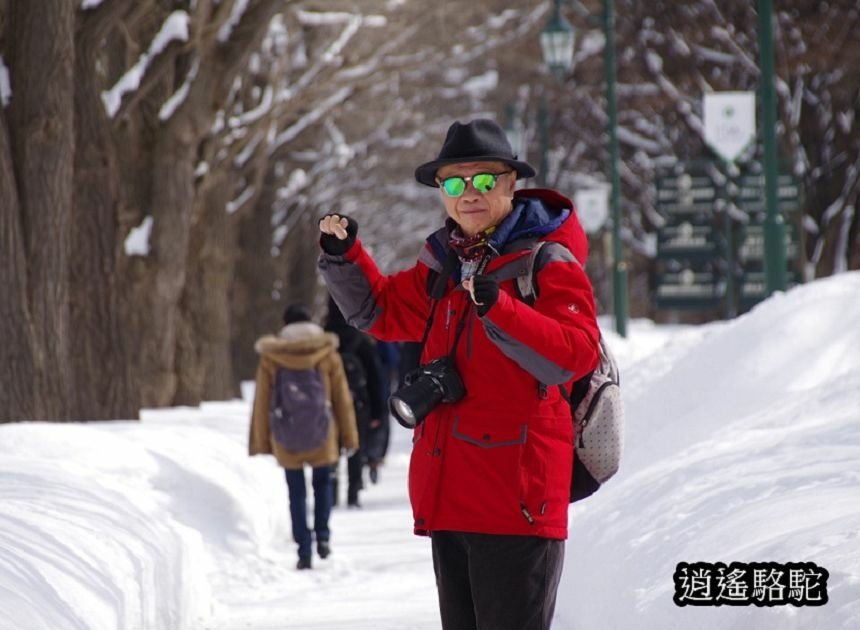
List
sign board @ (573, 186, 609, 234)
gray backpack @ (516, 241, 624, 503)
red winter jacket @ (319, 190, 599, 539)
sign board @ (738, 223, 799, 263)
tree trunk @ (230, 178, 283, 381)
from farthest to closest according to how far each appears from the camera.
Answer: tree trunk @ (230, 178, 283, 381) → sign board @ (573, 186, 609, 234) → sign board @ (738, 223, 799, 263) → gray backpack @ (516, 241, 624, 503) → red winter jacket @ (319, 190, 599, 539)

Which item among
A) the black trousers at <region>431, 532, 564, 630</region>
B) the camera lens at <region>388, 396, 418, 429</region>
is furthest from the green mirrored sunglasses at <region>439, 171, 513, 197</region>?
the black trousers at <region>431, 532, 564, 630</region>

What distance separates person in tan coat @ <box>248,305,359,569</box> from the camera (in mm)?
10289

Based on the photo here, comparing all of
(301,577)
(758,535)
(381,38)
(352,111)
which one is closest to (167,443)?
(301,577)

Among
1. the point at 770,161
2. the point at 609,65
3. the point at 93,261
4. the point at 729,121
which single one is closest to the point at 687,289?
the point at 609,65

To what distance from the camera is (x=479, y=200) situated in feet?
15.0

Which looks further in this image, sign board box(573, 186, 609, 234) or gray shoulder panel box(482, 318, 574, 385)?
sign board box(573, 186, 609, 234)

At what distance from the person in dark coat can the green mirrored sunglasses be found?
867 centimetres

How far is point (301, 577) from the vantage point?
9875mm

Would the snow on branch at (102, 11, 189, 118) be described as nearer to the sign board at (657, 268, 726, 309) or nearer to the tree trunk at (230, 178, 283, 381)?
the sign board at (657, 268, 726, 309)

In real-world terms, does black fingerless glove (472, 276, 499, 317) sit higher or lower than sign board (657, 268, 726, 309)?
higher

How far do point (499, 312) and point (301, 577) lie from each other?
5.97 metres

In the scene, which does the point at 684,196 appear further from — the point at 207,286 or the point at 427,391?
the point at 427,391

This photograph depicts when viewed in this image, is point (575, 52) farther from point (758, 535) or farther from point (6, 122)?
point (758, 535)

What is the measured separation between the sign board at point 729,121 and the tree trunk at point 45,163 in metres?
8.67
